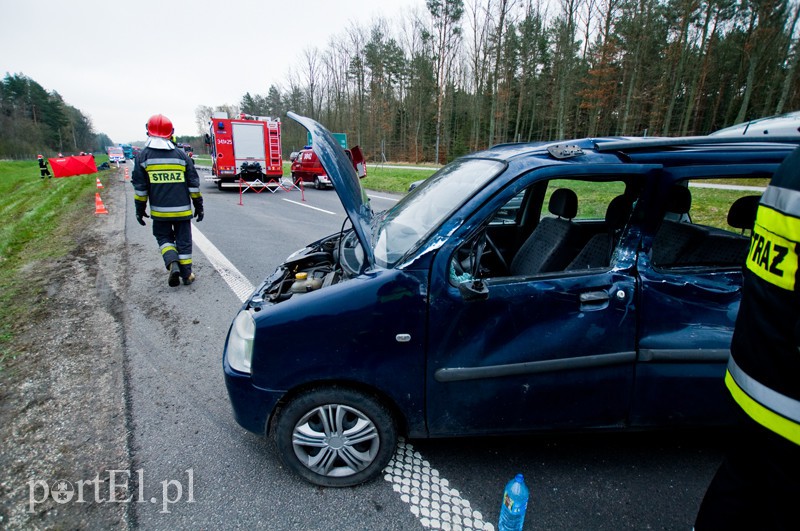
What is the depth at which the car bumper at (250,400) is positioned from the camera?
2.04 metres

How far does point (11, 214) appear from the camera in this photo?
1155 cm

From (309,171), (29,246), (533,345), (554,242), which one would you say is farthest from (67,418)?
(309,171)

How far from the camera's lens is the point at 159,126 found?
186 inches

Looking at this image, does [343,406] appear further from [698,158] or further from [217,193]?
[217,193]

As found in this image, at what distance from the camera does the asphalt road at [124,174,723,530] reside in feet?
6.37

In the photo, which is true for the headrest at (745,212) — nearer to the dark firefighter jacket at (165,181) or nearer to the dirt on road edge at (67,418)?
the dirt on road edge at (67,418)

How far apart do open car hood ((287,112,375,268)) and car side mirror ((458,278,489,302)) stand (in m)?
0.49

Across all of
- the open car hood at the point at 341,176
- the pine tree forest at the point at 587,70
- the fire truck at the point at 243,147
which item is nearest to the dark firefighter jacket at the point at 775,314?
the open car hood at the point at 341,176

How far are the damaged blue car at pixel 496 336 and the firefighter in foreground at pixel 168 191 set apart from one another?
3.49 metres

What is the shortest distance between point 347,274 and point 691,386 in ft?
6.23

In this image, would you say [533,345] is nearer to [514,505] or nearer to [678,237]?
[514,505]

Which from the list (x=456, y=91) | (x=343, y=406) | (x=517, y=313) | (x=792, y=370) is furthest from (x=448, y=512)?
(x=456, y=91)

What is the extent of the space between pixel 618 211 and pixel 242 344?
2.39 metres

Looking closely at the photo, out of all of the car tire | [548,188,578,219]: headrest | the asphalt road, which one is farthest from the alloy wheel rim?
[548,188,578,219]: headrest
